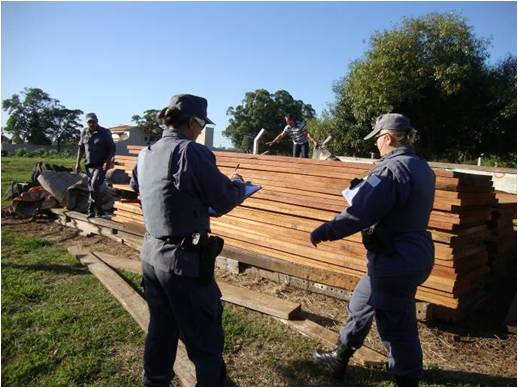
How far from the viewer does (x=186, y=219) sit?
2365mm

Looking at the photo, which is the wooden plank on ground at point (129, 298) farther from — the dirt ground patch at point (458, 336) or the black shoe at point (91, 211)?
the black shoe at point (91, 211)

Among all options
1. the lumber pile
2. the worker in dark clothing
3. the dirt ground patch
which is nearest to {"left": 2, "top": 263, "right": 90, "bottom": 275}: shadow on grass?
the dirt ground patch

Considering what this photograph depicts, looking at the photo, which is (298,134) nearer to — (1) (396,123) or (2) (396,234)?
(1) (396,123)

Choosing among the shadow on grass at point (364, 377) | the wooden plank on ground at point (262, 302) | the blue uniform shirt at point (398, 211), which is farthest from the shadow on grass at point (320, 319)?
the blue uniform shirt at point (398, 211)

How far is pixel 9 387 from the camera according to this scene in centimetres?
294

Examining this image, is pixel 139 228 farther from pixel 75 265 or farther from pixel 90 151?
pixel 90 151

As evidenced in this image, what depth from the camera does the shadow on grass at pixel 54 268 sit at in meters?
5.36

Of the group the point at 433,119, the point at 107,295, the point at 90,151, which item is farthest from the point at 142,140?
the point at 107,295

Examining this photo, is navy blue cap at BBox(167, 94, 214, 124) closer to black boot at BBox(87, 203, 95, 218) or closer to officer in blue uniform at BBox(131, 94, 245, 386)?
officer in blue uniform at BBox(131, 94, 245, 386)

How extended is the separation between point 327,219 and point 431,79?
15.2m

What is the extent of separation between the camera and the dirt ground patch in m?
3.49

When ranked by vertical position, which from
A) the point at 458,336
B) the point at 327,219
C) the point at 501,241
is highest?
the point at 327,219

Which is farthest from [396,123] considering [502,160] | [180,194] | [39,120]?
[39,120]

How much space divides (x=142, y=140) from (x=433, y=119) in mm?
45843
